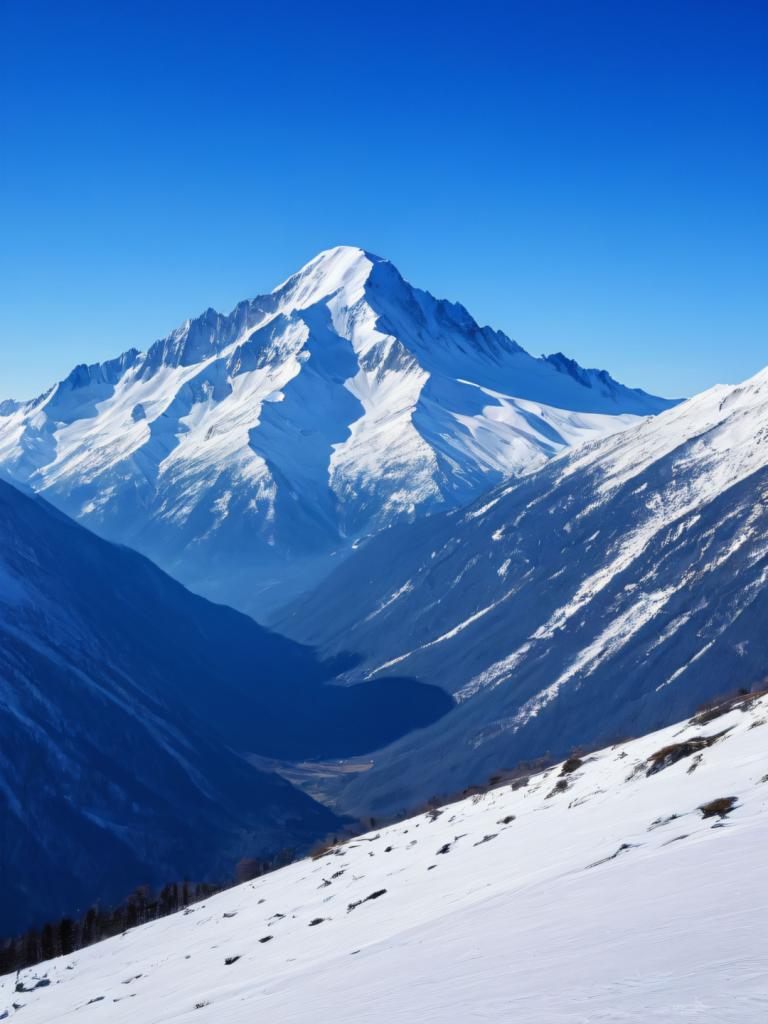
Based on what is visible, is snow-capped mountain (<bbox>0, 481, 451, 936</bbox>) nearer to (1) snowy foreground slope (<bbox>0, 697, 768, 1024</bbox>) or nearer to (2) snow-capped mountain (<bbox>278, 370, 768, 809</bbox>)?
(2) snow-capped mountain (<bbox>278, 370, 768, 809</bbox>)

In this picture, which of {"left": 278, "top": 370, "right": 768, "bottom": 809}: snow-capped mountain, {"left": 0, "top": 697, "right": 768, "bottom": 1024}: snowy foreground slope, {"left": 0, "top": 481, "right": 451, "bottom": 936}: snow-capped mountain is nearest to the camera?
{"left": 0, "top": 697, "right": 768, "bottom": 1024}: snowy foreground slope

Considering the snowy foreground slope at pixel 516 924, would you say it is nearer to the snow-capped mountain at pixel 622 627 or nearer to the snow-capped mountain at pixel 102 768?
the snow-capped mountain at pixel 102 768

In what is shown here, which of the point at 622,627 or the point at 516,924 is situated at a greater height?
the point at 516,924

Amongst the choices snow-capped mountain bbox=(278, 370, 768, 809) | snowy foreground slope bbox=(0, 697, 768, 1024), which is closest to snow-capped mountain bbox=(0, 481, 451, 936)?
snow-capped mountain bbox=(278, 370, 768, 809)

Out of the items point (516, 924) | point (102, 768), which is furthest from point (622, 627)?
point (516, 924)

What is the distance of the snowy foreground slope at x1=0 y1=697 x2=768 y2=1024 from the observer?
16031mm

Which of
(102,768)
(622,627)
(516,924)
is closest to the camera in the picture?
(516,924)

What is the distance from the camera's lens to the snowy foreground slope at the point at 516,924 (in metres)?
16.0

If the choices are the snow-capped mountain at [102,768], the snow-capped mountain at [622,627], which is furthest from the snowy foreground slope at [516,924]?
the snow-capped mountain at [622,627]

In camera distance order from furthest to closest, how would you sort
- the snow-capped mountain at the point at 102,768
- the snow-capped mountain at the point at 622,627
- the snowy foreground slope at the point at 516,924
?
1. the snow-capped mountain at the point at 622,627
2. the snow-capped mountain at the point at 102,768
3. the snowy foreground slope at the point at 516,924

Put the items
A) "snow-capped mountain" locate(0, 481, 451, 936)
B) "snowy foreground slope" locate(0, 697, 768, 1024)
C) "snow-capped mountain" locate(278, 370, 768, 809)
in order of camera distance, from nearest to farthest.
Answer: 1. "snowy foreground slope" locate(0, 697, 768, 1024)
2. "snow-capped mountain" locate(0, 481, 451, 936)
3. "snow-capped mountain" locate(278, 370, 768, 809)

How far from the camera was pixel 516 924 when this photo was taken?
22.1m

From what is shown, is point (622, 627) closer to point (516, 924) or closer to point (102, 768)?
point (102, 768)

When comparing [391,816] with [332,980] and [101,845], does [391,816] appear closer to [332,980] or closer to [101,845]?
[101,845]
